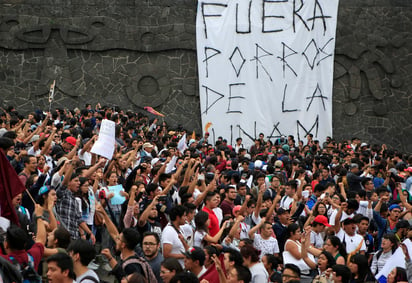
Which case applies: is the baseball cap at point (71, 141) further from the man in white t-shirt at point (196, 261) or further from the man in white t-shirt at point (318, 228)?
the man in white t-shirt at point (196, 261)

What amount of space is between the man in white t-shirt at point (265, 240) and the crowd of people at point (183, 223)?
13 mm

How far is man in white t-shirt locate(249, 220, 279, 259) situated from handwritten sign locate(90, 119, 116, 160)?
6.21 feet

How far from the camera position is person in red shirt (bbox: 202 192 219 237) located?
939cm

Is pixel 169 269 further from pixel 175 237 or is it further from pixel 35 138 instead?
pixel 35 138

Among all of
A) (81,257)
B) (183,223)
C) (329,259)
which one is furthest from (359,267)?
(81,257)

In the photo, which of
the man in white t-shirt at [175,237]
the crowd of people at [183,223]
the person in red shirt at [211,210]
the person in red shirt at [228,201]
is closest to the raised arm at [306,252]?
the crowd of people at [183,223]

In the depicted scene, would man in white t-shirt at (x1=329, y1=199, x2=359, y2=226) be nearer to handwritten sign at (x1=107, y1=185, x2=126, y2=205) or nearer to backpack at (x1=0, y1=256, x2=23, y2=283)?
handwritten sign at (x1=107, y1=185, x2=126, y2=205)

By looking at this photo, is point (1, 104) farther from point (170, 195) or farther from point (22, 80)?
point (170, 195)

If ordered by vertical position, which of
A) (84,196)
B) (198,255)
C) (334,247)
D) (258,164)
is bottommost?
(258,164)

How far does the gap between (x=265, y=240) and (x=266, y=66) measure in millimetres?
14650

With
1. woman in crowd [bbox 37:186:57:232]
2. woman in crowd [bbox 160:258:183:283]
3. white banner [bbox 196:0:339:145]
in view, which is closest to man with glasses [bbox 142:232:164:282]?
woman in crowd [bbox 160:258:183:283]

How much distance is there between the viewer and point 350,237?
10.1 metres

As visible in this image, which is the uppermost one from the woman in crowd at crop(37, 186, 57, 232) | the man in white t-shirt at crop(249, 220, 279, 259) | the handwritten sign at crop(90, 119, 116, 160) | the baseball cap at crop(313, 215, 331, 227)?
the handwritten sign at crop(90, 119, 116, 160)

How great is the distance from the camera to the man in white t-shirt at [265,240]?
9.23 metres
